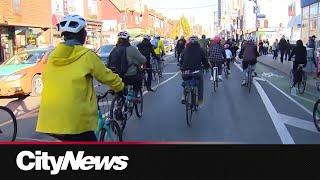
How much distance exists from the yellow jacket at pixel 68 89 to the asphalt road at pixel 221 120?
13.3ft

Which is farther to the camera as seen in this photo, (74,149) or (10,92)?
(10,92)

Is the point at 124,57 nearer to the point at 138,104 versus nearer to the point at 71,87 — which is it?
the point at 138,104

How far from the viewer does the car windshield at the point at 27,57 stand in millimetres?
16547

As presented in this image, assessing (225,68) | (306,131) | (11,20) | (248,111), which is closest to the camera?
(306,131)

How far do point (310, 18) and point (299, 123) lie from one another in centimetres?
2351

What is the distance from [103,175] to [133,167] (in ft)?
0.74

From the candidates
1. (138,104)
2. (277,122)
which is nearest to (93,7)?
(138,104)

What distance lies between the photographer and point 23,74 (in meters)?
15.2

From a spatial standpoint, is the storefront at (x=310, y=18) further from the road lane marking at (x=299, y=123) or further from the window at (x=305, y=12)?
the road lane marking at (x=299, y=123)

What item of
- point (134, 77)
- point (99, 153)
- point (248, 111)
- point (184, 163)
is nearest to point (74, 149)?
point (99, 153)

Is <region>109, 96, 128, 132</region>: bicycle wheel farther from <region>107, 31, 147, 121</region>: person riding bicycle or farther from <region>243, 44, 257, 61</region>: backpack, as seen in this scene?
<region>243, 44, 257, 61</region>: backpack

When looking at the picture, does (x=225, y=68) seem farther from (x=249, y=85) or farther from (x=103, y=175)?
(x=103, y=175)

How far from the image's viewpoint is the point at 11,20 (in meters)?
31.1

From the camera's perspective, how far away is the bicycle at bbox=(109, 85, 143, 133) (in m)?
8.58
